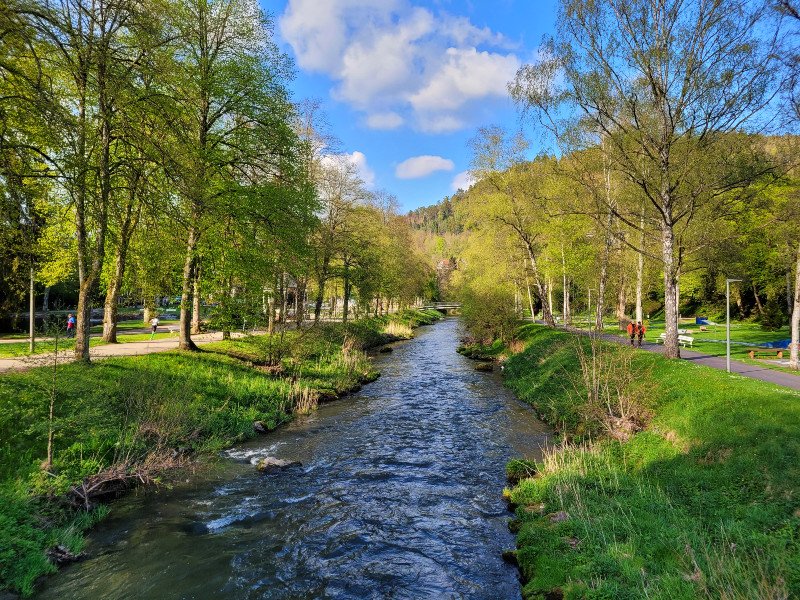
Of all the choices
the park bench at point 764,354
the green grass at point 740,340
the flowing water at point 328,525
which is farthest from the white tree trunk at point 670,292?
the park bench at point 764,354

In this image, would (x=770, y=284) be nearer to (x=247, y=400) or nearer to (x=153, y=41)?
(x=247, y=400)

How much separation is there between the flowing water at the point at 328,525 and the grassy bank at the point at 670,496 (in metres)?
1.09

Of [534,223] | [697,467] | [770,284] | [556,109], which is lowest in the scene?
[697,467]

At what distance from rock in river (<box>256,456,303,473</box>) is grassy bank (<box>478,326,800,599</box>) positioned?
6.23 metres

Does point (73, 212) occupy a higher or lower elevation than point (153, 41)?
lower

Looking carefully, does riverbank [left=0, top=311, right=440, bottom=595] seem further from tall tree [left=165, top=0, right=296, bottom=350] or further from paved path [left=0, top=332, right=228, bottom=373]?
tall tree [left=165, top=0, right=296, bottom=350]

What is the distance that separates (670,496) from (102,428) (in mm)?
12775

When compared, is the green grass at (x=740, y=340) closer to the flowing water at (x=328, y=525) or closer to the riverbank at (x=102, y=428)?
the flowing water at (x=328, y=525)

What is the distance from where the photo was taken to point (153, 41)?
13.2 metres

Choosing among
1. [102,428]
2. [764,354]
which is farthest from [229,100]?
[764,354]

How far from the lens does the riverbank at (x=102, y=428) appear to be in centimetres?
754

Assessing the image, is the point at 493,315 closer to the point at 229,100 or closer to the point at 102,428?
the point at 229,100

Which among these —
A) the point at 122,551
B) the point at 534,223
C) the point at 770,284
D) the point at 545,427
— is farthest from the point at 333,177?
the point at 770,284

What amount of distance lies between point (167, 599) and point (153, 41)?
14846mm
